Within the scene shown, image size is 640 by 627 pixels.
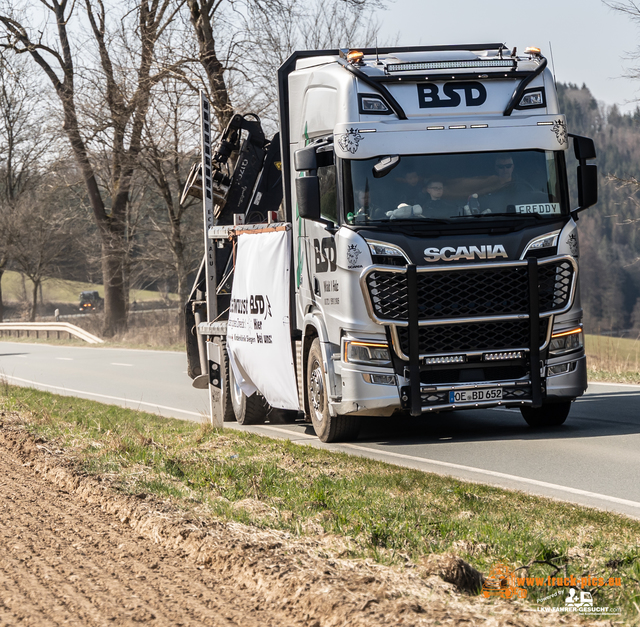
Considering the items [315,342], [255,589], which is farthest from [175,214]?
[255,589]

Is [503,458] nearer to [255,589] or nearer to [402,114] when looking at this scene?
[402,114]

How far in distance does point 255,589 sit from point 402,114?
618 centimetres

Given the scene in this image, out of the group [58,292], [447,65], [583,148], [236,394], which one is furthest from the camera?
[58,292]

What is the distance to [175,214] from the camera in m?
31.9

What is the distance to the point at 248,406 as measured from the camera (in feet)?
40.0

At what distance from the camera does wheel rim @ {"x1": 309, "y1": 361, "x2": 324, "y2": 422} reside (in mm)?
9906

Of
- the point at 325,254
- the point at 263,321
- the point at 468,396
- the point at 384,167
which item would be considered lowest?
the point at 468,396

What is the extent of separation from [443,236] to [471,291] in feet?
2.08

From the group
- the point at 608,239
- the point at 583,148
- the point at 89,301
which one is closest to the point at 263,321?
the point at 583,148

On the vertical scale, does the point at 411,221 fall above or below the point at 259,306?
above

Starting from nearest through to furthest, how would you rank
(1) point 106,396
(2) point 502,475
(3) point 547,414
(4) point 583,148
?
(2) point 502,475
(4) point 583,148
(3) point 547,414
(1) point 106,396

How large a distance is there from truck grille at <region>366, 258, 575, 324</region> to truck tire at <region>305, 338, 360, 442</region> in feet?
3.79

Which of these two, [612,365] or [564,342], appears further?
[612,365]

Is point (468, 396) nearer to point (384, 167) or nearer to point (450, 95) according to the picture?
point (384, 167)
